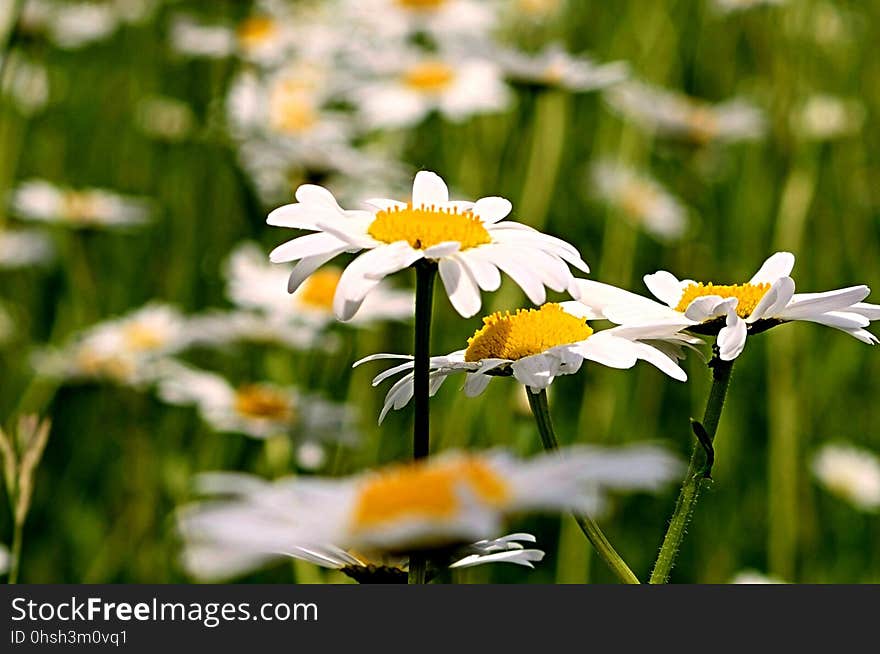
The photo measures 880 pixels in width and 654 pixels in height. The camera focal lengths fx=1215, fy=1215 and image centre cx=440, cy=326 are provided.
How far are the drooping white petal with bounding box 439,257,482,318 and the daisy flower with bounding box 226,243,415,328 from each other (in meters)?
0.74

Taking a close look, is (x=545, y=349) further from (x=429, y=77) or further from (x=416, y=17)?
(x=416, y=17)

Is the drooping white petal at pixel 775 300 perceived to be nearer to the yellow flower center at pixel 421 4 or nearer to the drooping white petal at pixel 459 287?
the drooping white petal at pixel 459 287

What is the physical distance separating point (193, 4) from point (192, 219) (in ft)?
2.69

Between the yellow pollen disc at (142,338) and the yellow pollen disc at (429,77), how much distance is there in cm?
48

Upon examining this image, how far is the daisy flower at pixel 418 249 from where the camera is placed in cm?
42

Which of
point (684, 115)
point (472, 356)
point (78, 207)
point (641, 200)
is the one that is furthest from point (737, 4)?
point (472, 356)

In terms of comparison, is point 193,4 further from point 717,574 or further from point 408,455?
point 717,574

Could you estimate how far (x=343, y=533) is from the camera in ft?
1.04

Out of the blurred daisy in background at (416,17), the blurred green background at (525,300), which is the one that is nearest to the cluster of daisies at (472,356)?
the blurred green background at (525,300)

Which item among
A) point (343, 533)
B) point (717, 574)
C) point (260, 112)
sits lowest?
point (343, 533)

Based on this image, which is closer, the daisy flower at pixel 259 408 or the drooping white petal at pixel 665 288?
the drooping white petal at pixel 665 288

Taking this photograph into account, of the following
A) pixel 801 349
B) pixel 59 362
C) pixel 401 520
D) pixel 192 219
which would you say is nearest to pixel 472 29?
pixel 192 219

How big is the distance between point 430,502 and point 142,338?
1107 millimetres

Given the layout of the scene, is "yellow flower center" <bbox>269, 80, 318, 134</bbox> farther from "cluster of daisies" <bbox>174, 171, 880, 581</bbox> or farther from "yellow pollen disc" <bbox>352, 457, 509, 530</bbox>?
"yellow pollen disc" <bbox>352, 457, 509, 530</bbox>
